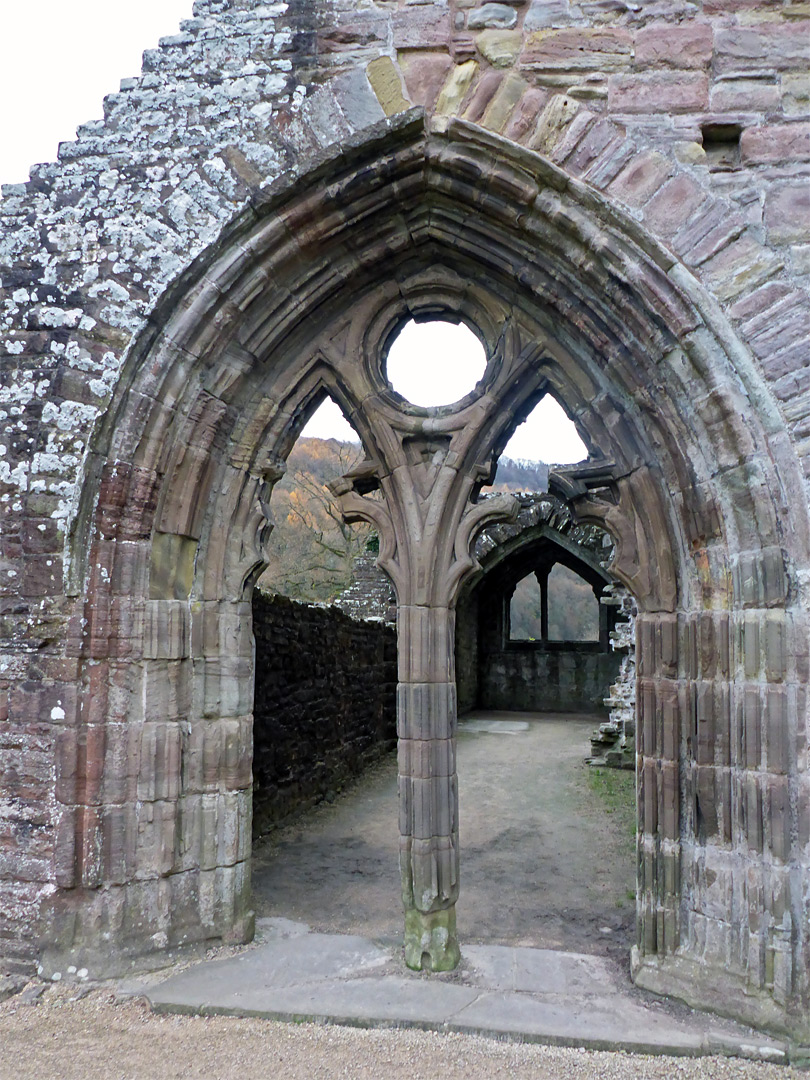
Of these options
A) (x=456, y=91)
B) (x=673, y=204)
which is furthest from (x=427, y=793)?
(x=456, y=91)

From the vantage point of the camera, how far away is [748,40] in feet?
11.2

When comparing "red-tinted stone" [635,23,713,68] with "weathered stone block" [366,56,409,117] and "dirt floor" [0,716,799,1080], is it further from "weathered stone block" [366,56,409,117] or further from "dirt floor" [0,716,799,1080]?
"dirt floor" [0,716,799,1080]

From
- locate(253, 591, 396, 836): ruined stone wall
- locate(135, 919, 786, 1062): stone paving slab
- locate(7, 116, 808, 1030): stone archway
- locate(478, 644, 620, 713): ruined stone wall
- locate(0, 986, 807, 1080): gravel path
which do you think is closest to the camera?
locate(0, 986, 807, 1080): gravel path

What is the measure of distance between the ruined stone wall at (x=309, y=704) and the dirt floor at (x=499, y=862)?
0.26 metres

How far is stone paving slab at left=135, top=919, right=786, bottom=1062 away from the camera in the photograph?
307 cm

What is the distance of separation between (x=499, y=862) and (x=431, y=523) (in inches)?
117

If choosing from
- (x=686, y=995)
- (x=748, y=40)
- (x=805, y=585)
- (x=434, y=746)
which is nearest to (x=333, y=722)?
(x=434, y=746)

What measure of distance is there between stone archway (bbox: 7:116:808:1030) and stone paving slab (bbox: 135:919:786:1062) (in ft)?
0.53

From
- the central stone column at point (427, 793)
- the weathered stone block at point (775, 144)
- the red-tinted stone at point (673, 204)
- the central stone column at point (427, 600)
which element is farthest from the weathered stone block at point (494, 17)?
the central stone column at point (427, 793)

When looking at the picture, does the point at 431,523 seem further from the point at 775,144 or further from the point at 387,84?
the point at 775,144

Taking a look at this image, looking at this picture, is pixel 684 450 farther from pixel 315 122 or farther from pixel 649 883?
pixel 315 122

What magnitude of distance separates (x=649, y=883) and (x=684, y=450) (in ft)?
6.50

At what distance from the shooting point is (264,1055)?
119 inches

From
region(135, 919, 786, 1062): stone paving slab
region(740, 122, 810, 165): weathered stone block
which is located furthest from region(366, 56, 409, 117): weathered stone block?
region(135, 919, 786, 1062): stone paving slab
